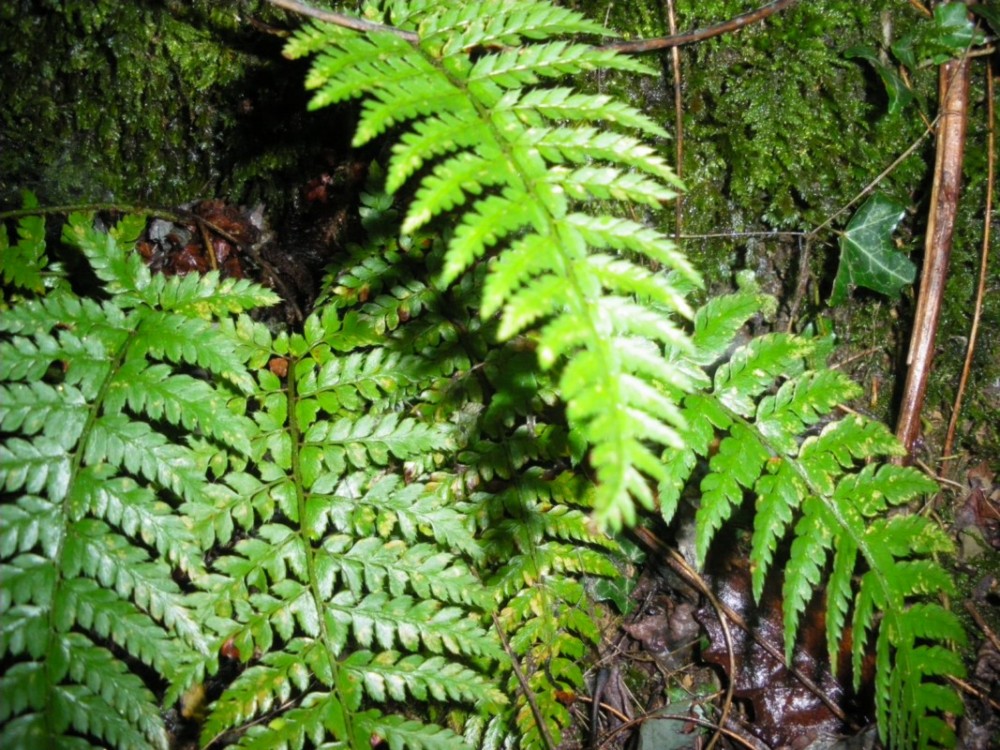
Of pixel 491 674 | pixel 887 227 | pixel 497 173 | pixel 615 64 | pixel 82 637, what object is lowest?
pixel 491 674

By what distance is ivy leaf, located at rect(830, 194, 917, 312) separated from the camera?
9.25ft

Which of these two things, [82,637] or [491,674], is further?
[491,674]

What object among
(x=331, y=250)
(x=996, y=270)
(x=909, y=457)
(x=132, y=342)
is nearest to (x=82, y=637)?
(x=132, y=342)

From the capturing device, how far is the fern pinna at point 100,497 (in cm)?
176

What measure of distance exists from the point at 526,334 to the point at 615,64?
41.8 inches

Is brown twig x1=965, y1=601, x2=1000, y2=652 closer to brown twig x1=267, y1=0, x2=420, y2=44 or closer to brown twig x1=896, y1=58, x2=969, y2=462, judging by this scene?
brown twig x1=896, y1=58, x2=969, y2=462

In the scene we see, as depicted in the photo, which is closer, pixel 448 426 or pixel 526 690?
pixel 526 690

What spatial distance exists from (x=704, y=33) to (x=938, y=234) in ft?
4.28

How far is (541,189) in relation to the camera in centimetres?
159

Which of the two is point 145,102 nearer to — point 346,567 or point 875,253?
point 346,567

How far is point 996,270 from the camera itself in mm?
2900

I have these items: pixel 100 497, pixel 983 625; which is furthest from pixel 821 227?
pixel 100 497

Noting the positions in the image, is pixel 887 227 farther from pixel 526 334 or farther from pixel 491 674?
pixel 491 674

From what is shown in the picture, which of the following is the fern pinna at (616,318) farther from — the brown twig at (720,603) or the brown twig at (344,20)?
the brown twig at (720,603)
